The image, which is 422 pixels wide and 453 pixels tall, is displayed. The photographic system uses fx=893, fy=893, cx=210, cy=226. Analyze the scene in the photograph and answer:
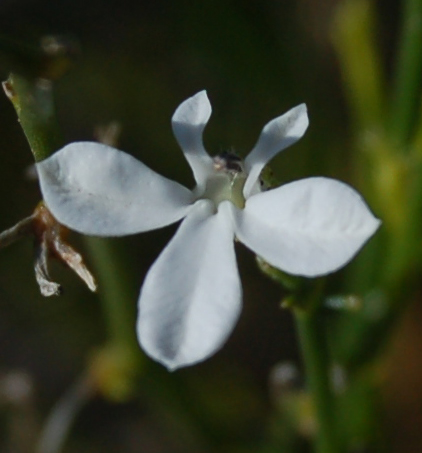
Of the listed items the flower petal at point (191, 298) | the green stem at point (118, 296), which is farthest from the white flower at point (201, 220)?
the green stem at point (118, 296)

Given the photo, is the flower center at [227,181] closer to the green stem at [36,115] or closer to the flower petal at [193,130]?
the flower petal at [193,130]

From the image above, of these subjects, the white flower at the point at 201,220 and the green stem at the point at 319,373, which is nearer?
the white flower at the point at 201,220

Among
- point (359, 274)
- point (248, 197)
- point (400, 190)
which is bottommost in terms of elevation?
point (359, 274)

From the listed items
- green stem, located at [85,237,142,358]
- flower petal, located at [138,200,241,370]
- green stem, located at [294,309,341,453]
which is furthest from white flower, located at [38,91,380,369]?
green stem, located at [85,237,142,358]

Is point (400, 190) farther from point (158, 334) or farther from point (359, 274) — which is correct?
point (158, 334)

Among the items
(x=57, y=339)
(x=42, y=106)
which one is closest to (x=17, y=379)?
(x=57, y=339)

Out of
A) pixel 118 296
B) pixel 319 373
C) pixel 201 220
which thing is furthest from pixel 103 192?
pixel 118 296

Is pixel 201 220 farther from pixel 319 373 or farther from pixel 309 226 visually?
pixel 319 373

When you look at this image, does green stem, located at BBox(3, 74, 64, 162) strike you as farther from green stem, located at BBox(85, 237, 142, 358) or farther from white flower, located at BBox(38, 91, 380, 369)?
green stem, located at BBox(85, 237, 142, 358)
